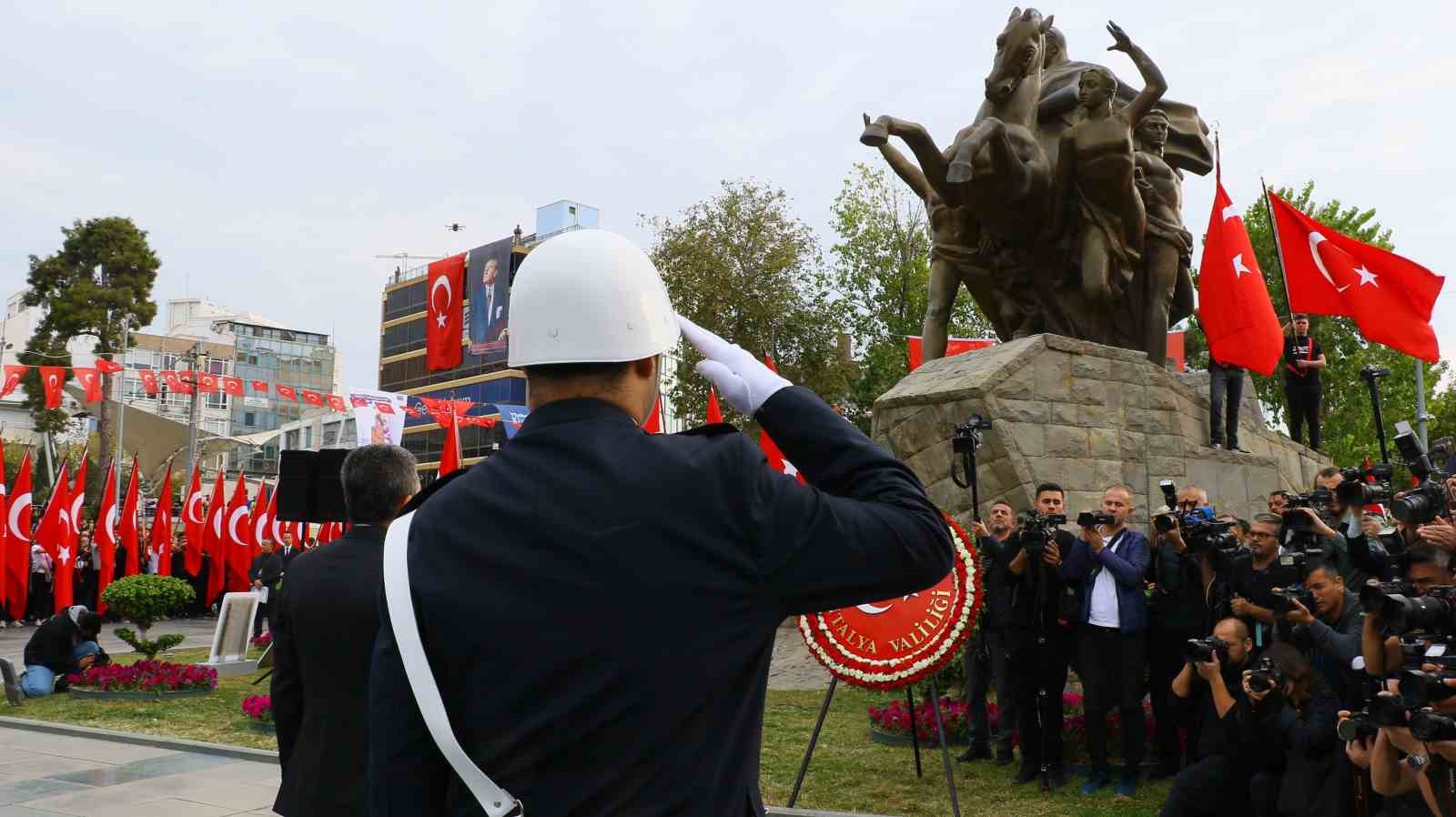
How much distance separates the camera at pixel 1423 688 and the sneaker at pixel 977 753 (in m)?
4.80

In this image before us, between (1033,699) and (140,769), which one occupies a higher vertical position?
(1033,699)

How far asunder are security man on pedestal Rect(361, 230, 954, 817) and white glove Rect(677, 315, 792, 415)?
4.7 inches

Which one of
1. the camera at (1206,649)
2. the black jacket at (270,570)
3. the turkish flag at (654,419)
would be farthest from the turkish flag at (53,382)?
the camera at (1206,649)

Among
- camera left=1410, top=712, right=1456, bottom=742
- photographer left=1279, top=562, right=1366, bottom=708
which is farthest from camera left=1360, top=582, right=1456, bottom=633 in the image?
photographer left=1279, top=562, right=1366, bottom=708

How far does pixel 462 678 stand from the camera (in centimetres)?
168

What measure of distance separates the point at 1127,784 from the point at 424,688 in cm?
645

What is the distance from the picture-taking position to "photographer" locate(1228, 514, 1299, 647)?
630 cm

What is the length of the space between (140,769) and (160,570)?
50.4 ft

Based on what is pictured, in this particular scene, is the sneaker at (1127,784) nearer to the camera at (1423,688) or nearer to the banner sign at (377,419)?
the camera at (1423,688)

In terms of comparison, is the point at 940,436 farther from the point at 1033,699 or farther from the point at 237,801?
the point at 237,801

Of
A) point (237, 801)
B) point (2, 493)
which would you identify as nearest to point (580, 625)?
point (237, 801)

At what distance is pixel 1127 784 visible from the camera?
7152mm

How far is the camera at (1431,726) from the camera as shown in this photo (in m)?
3.68

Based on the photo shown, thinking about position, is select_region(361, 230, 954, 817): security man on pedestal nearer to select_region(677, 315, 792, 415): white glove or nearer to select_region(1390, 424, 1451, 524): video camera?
select_region(677, 315, 792, 415): white glove
